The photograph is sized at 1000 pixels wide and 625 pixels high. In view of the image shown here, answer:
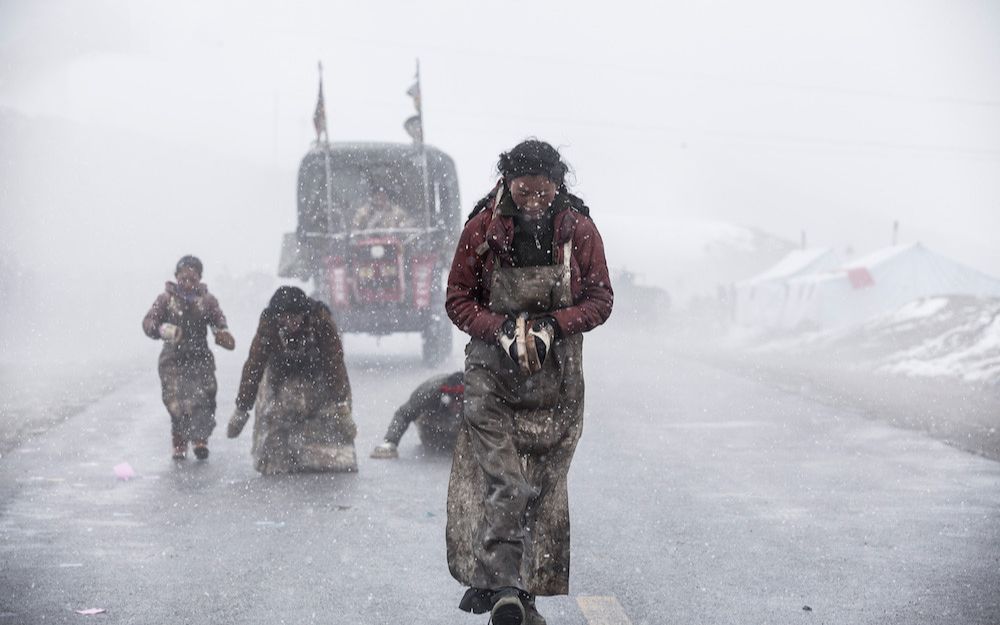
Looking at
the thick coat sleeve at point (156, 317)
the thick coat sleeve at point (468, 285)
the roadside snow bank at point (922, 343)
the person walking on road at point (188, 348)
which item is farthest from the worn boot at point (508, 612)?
the roadside snow bank at point (922, 343)

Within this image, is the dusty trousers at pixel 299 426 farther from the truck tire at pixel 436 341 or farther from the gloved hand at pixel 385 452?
the truck tire at pixel 436 341

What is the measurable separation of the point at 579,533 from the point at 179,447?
13.7 feet

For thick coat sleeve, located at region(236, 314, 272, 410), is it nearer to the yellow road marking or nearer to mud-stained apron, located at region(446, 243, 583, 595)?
the yellow road marking

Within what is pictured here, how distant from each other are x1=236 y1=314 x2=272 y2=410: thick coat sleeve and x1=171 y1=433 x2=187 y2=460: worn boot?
1.34 m

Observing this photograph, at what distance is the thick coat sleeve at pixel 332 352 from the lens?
871 cm

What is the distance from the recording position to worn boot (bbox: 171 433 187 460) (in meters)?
9.80

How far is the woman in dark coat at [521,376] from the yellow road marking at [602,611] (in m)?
0.51

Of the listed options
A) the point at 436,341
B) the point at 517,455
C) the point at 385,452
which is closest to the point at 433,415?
the point at 385,452

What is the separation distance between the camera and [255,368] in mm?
8688

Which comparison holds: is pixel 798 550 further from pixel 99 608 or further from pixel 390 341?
pixel 390 341

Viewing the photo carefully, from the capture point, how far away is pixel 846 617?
5008mm

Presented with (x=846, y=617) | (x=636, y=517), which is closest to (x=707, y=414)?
(x=636, y=517)

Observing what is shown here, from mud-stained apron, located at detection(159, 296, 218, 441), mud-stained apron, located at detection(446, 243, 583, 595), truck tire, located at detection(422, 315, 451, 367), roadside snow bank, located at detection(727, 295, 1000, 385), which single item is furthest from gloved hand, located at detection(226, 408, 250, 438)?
roadside snow bank, located at detection(727, 295, 1000, 385)

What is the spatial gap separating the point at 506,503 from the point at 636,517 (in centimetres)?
321
